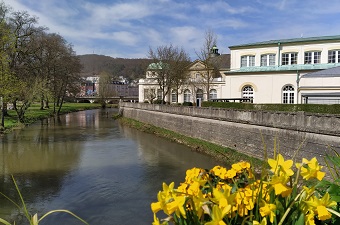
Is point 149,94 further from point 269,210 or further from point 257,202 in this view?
point 269,210

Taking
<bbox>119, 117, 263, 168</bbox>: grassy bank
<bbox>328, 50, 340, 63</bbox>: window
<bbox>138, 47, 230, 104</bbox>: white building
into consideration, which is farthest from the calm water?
<bbox>138, 47, 230, 104</bbox>: white building

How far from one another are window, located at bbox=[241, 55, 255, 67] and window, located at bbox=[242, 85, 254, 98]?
2861mm

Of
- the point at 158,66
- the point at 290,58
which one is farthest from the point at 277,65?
the point at 158,66

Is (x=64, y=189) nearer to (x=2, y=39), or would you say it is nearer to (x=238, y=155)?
(x=238, y=155)

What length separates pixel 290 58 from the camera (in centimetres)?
3222

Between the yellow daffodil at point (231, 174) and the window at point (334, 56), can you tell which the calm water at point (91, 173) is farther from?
the window at point (334, 56)

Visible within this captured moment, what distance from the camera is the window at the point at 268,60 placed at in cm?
3294

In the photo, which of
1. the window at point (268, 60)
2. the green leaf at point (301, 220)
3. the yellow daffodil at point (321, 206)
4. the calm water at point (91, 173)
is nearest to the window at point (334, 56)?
the window at point (268, 60)

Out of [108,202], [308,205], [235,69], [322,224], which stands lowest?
[108,202]

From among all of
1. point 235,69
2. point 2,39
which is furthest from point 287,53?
point 2,39

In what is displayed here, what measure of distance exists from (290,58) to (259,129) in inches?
922

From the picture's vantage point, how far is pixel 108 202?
10.0 metres

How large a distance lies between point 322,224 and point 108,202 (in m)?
8.98

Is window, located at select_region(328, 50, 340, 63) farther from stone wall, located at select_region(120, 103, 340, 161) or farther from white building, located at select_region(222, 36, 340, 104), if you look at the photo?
stone wall, located at select_region(120, 103, 340, 161)
